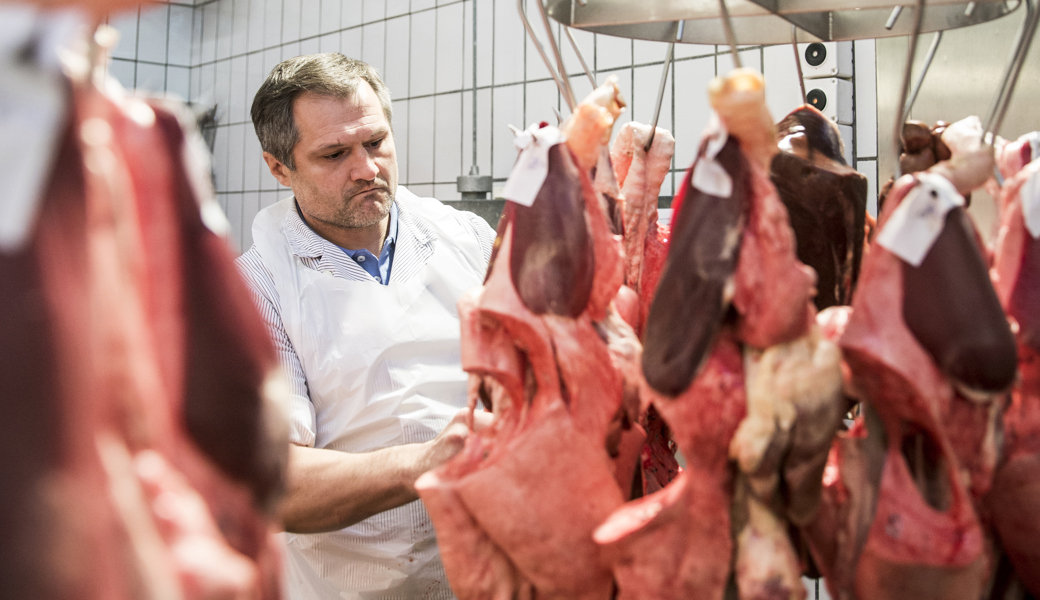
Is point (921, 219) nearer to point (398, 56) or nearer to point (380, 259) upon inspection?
point (380, 259)

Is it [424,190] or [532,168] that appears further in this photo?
[424,190]

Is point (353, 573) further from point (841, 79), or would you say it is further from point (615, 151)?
point (841, 79)

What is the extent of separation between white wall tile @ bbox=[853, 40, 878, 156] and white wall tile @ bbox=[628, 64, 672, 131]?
0.58 metres

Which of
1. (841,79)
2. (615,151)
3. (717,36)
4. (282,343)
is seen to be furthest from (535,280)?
(841,79)

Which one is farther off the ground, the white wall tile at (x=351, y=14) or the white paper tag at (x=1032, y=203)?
the white wall tile at (x=351, y=14)

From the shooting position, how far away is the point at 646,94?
2.57 metres

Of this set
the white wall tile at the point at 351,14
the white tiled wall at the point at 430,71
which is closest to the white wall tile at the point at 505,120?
the white tiled wall at the point at 430,71

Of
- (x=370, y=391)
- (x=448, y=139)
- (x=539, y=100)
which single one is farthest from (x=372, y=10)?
(x=370, y=391)

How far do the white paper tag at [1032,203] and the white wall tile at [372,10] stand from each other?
3.17 metres

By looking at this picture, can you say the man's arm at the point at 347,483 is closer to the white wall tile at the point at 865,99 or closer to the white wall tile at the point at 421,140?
the white wall tile at the point at 865,99

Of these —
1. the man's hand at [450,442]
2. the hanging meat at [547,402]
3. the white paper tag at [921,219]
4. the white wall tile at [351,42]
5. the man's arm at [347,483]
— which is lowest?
the man's arm at [347,483]

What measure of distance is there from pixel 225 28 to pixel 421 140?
1635 mm

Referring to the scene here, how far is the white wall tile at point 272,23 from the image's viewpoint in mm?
3947

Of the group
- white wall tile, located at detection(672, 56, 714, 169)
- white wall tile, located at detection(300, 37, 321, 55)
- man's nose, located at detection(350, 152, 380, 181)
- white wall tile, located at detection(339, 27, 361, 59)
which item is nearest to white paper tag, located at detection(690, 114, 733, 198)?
man's nose, located at detection(350, 152, 380, 181)
